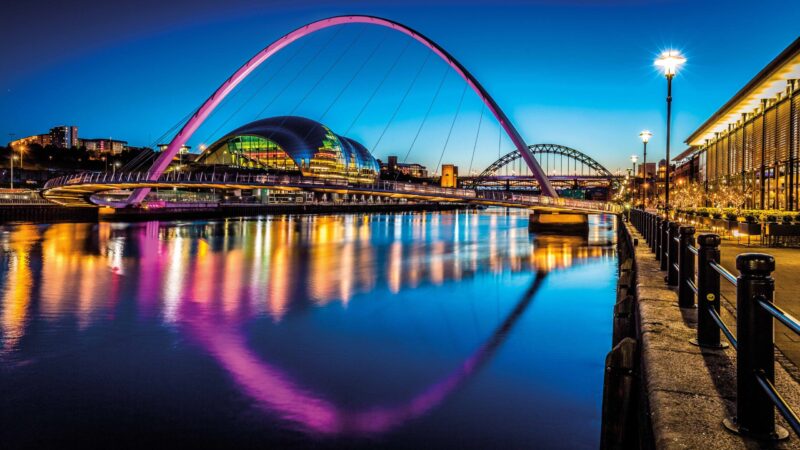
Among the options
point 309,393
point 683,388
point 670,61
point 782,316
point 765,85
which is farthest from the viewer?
point 765,85

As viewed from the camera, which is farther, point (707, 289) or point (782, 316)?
point (707, 289)

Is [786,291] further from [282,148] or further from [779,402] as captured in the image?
[282,148]

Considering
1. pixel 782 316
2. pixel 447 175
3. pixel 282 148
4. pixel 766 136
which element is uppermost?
pixel 282 148

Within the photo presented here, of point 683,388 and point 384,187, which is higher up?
point 384,187

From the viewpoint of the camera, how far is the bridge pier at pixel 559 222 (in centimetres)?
5238

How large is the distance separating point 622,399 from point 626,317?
3915mm

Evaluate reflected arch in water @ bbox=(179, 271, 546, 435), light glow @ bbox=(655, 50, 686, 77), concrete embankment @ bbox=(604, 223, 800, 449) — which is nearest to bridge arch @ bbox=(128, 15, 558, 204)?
light glow @ bbox=(655, 50, 686, 77)

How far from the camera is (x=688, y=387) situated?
4.33 meters

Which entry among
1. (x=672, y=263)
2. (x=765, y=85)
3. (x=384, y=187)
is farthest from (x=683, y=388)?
(x=384, y=187)

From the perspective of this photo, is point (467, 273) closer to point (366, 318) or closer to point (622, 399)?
point (366, 318)

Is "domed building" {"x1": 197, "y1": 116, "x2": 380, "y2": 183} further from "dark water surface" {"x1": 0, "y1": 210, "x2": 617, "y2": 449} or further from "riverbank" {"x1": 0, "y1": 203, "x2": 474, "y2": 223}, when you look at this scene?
"dark water surface" {"x1": 0, "y1": 210, "x2": 617, "y2": 449}

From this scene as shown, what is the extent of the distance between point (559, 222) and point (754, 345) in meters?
52.7

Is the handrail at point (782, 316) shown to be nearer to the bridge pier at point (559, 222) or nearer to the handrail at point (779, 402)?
the handrail at point (779, 402)

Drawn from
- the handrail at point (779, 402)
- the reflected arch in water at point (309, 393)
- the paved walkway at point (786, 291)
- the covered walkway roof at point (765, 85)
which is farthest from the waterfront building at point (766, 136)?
the handrail at point (779, 402)
